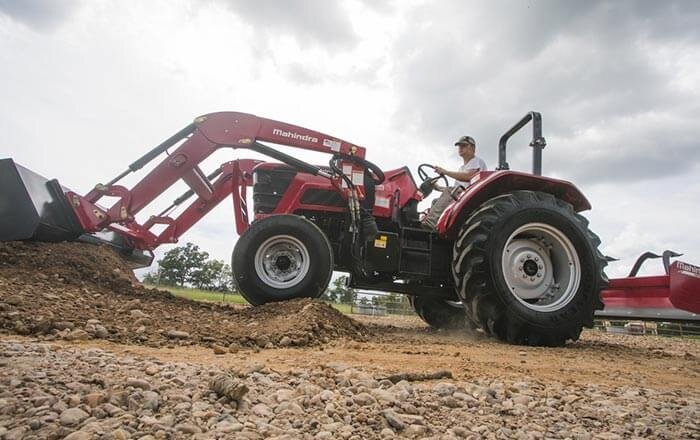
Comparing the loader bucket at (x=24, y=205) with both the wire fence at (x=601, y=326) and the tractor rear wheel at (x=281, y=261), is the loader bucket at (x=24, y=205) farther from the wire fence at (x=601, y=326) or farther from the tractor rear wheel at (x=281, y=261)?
the wire fence at (x=601, y=326)

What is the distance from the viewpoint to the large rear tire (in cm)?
640

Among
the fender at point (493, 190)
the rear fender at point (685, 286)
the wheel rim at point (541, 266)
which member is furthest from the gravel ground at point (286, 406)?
the rear fender at point (685, 286)

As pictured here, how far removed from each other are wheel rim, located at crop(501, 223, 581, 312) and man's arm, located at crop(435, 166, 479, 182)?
Result: 98cm

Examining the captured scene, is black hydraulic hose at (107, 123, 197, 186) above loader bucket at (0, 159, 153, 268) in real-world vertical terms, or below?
above

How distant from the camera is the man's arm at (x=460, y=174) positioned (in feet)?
17.5

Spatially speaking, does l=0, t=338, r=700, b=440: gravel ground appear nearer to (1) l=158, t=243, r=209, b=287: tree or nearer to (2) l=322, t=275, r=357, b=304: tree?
(2) l=322, t=275, r=357, b=304: tree

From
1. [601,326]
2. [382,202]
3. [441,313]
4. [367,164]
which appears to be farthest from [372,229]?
[601,326]

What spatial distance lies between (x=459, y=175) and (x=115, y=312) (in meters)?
3.83

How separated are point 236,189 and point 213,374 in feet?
13.1

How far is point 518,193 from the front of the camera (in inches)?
185

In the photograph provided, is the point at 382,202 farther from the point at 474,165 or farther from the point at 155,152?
the point at 155,152

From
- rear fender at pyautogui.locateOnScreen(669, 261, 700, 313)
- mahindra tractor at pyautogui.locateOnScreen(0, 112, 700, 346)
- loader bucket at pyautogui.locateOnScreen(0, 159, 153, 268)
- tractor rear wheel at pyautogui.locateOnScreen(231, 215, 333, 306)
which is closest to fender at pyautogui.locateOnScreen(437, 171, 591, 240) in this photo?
mahindra tractor at pyautogui.locateOnScreen(0, 112, 700, 346)

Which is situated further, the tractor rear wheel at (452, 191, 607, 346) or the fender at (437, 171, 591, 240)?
the fender at (437, 171, 591, 240)

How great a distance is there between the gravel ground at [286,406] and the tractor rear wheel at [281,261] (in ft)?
7.74
